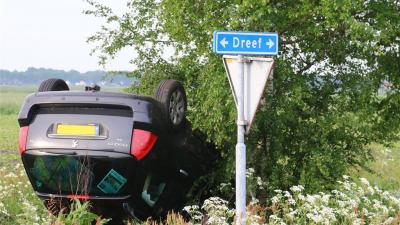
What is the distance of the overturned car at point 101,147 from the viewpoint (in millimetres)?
6992

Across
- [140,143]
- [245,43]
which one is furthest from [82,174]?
[245,43]

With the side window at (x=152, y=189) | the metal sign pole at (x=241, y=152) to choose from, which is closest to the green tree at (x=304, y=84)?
the side window at (x=152, y=189)

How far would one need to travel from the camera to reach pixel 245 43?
20.5 ft

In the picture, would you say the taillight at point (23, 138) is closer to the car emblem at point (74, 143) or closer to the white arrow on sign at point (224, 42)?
the car emblem at point (74, 143)

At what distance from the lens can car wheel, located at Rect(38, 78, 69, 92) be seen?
797 cm

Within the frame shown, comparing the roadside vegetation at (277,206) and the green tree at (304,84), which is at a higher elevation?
the green tree at (304,84)

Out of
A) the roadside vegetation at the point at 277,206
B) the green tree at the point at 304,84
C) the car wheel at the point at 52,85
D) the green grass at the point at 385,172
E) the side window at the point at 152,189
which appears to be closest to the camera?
the roadside vegetation at the point at 277,206

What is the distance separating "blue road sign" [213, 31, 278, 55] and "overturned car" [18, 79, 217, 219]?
126cm

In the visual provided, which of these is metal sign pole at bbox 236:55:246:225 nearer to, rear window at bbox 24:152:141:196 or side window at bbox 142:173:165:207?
rear window at bbox 24:152:141:196

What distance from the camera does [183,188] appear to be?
8.46 m

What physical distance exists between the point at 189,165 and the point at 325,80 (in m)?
2.67

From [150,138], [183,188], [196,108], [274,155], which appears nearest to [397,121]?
[274,155]

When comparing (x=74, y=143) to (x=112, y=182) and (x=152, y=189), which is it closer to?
(x=112, y=182)

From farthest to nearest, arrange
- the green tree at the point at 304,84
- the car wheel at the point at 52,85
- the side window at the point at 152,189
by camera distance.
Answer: the green tree at the point at 304,84, the car wheel at the point at 52,85, the side window at the point at 152,189
